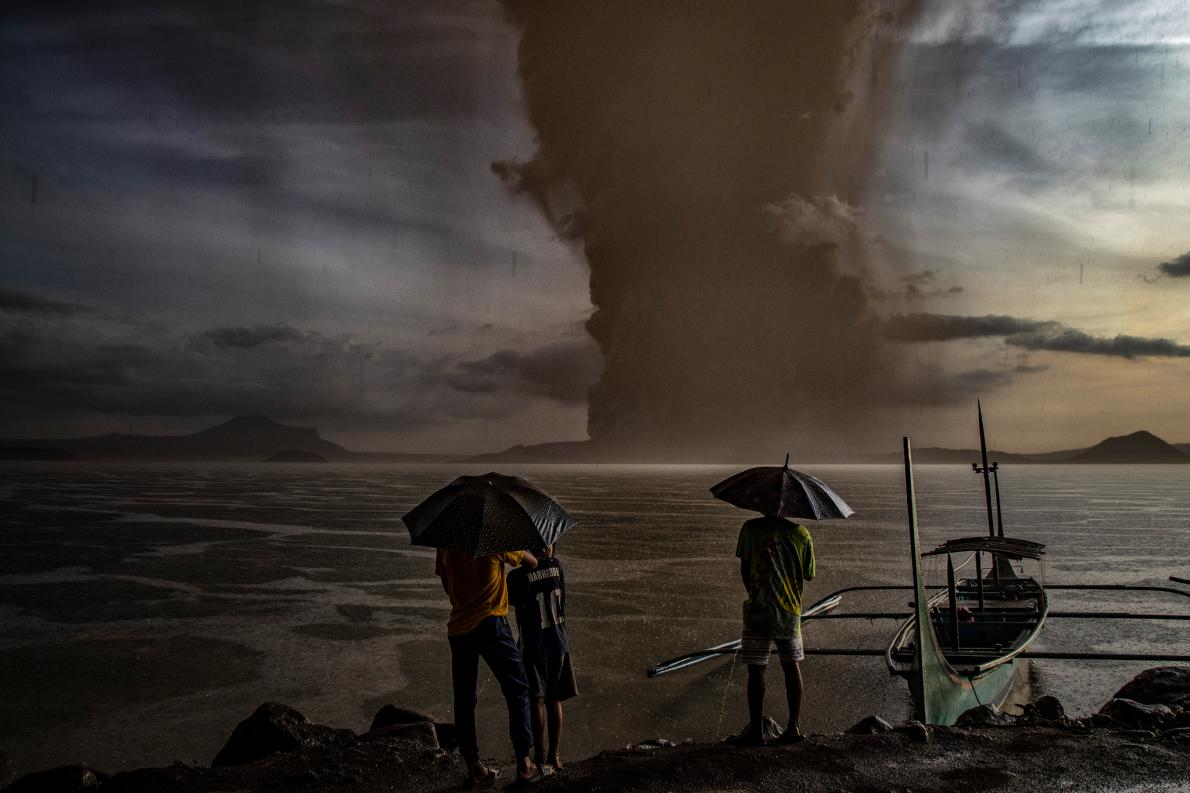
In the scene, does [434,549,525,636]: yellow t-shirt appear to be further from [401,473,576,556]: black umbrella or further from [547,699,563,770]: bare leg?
[547,699,563,770]: bare leg

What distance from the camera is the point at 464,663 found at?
609cm

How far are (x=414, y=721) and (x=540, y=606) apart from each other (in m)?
3.90

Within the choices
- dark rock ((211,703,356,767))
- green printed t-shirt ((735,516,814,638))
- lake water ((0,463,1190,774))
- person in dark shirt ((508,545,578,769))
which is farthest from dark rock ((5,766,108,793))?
green printed t-shirt ((735,516,814,638))

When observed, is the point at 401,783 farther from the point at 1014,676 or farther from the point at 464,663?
the point at 1014,676

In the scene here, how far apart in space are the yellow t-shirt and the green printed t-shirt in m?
2.32

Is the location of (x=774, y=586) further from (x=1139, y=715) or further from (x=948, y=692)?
(x=1139, y=715)

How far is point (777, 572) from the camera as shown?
270 inches

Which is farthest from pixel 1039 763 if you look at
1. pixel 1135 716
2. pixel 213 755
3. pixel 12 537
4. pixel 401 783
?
pixel 12 537

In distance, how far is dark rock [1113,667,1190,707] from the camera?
11.8 metres

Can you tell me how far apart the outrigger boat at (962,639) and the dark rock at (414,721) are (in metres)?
3.72

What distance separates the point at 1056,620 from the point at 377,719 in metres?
17.4

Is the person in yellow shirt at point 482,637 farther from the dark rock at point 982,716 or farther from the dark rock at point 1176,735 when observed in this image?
the dark rock at point 1176,735

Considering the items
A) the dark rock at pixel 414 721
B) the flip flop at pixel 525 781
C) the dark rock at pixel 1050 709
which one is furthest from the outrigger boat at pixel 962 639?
the flip flop at pixel 525 781

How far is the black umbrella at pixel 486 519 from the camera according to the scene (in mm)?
5598
